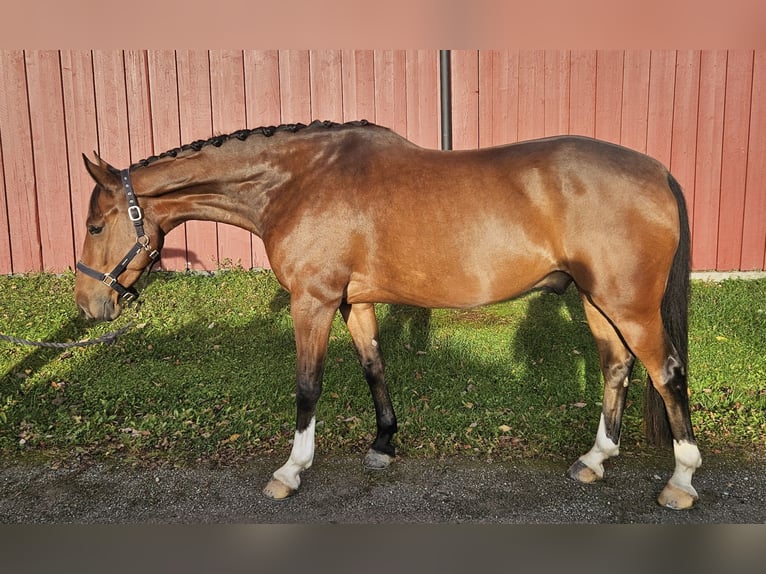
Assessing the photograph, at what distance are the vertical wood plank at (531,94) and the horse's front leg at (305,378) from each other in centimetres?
573

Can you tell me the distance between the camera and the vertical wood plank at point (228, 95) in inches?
317

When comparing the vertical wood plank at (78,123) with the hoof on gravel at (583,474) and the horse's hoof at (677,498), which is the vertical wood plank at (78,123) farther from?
the horse's hoof at (677,498)

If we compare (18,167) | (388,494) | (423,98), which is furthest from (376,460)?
(18,167)

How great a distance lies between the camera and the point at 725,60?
8141 mm

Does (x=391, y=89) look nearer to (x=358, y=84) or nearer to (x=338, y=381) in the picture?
(x=358, y=84)

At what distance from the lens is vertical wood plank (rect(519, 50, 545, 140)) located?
26.8 ft

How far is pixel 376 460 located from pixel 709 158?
690cm

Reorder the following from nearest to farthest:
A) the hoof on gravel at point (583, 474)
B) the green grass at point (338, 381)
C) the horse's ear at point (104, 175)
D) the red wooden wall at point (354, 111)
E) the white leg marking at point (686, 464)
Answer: the white leg marking at point (686, 464) < the horse's ear at point (104, 175) < the hoof on gravel at point (583, 474) < the green grass at point (338, 381) < the red wooden wall at point (354, 111)

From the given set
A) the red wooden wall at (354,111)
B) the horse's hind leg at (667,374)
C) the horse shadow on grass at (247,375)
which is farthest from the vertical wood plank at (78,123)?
the horse's hind leg at (667,374)

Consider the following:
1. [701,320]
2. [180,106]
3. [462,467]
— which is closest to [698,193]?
[701,320]

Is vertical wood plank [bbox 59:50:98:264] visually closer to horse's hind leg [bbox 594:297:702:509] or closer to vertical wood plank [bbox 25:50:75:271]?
vertical wood plank [bbox 25:50:75:271]

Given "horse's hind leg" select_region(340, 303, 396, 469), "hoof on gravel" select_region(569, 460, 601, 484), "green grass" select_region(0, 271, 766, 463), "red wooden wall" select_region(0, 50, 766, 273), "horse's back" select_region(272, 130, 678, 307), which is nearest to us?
"horse's back" select_region(272, 130, 678, 307)

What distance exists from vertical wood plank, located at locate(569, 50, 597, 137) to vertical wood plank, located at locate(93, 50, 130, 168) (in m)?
5.87

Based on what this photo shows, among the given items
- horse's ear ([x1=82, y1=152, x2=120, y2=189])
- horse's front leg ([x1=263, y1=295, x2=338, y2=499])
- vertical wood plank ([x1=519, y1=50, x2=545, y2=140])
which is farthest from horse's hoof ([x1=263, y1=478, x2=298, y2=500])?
vertical wood plank ([x1=519, y1=50, x2=545, y2=140])
